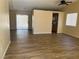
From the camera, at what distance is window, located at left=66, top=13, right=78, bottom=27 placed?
6867mm

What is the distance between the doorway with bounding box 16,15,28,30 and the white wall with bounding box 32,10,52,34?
3.24 m

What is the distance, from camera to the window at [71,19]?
6867mm

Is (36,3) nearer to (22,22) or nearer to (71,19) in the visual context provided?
(71,19)

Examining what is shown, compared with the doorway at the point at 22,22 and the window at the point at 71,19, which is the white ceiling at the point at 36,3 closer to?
the window at the point at 71,19

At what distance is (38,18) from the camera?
7.81 m

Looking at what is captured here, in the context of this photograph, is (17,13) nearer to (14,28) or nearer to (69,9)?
(14,28)

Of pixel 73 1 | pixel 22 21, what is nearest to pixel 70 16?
pixel 73 1

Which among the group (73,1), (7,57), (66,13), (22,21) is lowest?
(7,57)

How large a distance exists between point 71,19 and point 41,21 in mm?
2508

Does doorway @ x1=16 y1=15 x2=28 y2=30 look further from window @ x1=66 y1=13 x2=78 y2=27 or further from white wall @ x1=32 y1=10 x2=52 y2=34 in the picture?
window @ x1=66 y1=13 x2=78 y2=27

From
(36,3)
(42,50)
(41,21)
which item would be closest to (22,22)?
(41,21)

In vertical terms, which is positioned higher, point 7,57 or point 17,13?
point 17,13

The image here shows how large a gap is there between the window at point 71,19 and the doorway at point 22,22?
5.20 metres

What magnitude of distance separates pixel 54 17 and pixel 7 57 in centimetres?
693
